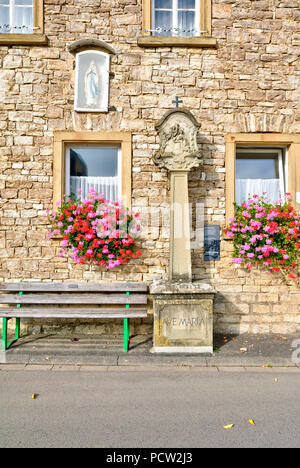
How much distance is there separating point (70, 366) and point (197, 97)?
4.60 metres

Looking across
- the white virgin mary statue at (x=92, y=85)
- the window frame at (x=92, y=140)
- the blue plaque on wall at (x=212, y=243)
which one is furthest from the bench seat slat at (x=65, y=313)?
the white virgin mary statue at (x=92, y=85)

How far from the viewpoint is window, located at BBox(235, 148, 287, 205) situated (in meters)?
6.23

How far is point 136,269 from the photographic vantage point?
5.88m

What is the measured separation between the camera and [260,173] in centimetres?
638

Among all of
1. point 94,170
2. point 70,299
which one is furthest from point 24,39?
point 70,299

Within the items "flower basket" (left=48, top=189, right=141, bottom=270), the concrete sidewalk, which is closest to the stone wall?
"flower basket" (left=48, top=189, right=141, bottom=270)

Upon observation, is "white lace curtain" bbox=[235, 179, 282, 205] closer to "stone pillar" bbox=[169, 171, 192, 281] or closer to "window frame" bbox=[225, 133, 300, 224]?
"window frame" bbox=[225, 133, 300, 224]

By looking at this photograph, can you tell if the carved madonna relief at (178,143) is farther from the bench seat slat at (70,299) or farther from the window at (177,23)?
the bench seat slat at (70,299)

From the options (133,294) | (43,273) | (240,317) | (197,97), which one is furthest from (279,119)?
(43,273)

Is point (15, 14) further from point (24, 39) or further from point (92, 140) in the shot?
point (92, 140)

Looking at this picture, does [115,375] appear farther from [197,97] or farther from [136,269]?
[197,97]

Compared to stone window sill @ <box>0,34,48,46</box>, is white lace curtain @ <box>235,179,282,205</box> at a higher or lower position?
lower

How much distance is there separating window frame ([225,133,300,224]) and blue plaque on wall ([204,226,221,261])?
0.28m

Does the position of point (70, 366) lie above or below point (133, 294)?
below
